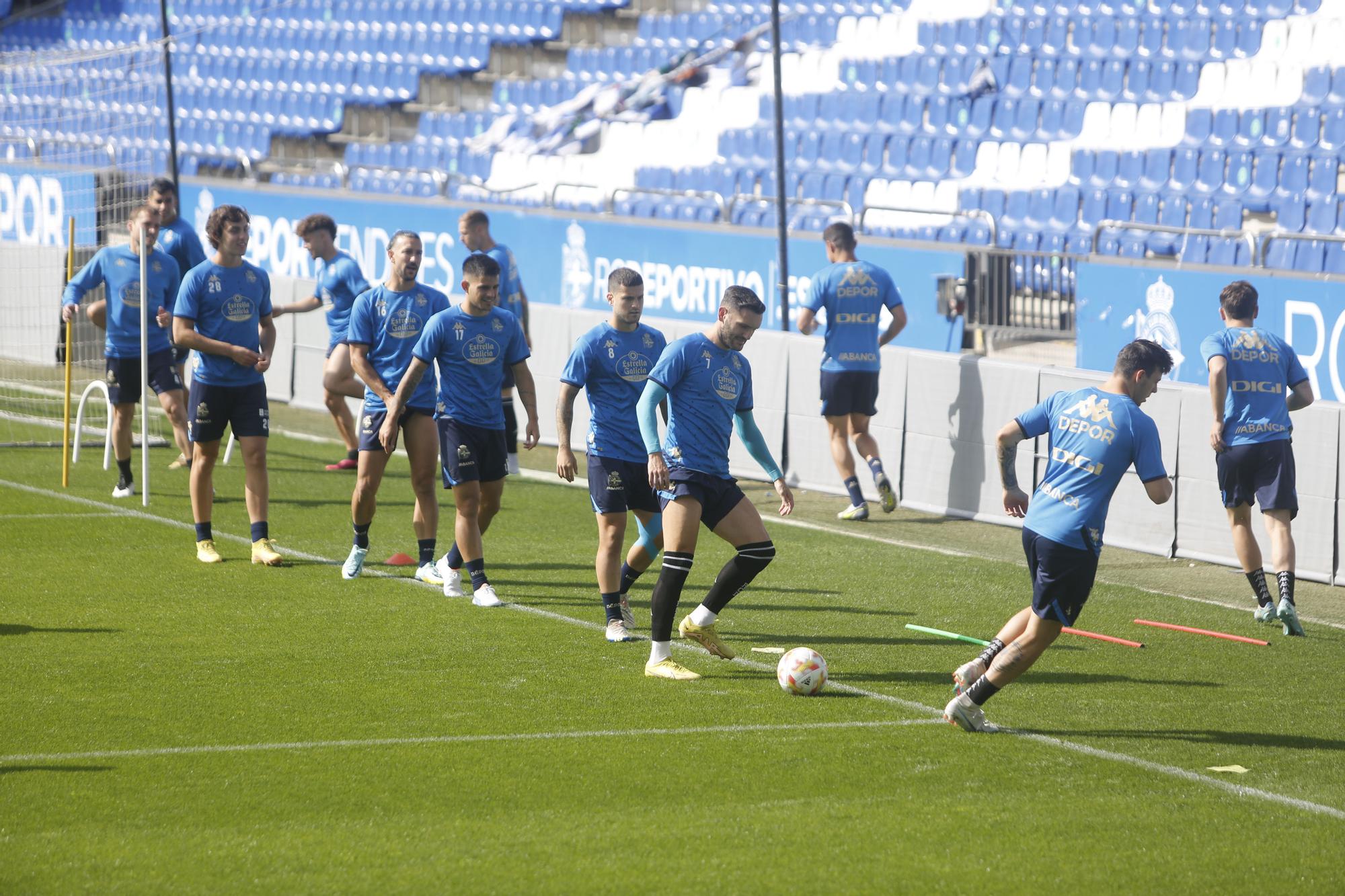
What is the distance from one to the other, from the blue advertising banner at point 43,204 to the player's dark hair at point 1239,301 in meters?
15.5

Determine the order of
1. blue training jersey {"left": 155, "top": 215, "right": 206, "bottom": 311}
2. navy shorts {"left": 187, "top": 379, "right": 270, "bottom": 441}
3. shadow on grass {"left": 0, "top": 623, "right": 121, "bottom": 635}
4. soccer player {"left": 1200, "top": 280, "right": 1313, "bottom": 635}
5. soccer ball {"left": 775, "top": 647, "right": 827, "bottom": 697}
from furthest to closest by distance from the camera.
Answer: blue training jersey {"left": 155, "top": 215, "right": 206, "bottom": 311}, navy shorts {"left": 187, "top": 379, "right": 270, "bottom": 441}, soccer player {"left": 1200, "top": 280, "right": 1313, "bottom": 635}, shadow on grass {"left": 0, "top": 623, "right": 121, "bottom": 635}, soccer ball {"left": 775, "top": 647, "right": 827, "bottom": 697}

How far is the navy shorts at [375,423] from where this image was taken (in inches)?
408

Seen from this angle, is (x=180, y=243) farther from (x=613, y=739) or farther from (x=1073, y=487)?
(x=1073, y=487)

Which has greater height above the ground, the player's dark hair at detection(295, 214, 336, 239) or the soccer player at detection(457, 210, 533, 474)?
the player's dark hair at detection(295, 214, 336, 239)

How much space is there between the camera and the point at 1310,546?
1141cm

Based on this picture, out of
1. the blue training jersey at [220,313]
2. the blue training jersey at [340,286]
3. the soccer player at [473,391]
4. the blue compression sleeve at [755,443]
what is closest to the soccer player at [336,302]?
the blue training jersey at [340,286]

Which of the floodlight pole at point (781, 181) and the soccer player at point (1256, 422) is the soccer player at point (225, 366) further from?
the floodlight pole at point (781, 181)

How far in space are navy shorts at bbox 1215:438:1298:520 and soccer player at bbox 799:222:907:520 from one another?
3.52 meters

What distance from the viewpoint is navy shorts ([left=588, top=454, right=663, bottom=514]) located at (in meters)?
9.26

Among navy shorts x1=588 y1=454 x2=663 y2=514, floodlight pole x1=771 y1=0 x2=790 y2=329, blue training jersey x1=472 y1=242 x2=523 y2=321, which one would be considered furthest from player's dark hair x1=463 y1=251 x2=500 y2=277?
floodlight pole x1=771 y1=0 x2=790 y2=329

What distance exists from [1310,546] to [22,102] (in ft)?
100

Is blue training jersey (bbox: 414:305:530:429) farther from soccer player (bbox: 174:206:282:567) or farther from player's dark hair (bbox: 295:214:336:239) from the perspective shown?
player's dark hair (bbox: 295:214:336:239)

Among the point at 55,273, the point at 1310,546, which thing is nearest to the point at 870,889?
the point at 1310,546

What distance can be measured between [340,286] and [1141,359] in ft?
26.2
